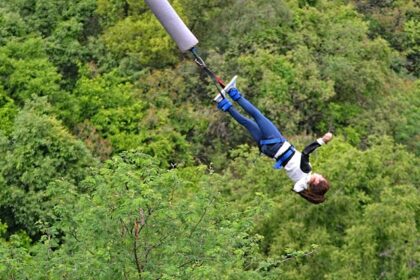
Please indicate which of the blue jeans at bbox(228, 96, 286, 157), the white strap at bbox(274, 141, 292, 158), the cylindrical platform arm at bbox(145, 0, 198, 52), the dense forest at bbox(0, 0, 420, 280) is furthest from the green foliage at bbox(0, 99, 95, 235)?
the cylindrical platform arm at bbox(145, 0, 198, 52)

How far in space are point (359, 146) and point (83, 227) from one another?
42.0 feet

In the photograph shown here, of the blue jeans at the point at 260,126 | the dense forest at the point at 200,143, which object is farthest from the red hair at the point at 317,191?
the dense forest at the point at 200,143

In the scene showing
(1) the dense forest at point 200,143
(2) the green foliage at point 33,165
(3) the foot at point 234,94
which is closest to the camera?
(3) the foot at point 234,94

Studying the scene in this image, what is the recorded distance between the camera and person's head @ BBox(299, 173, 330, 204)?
290 inches

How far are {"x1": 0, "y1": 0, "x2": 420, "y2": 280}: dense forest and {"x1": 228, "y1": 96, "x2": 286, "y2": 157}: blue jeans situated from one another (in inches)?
117

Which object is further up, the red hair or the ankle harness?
the ankle harness

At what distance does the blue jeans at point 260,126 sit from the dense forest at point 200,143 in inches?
117

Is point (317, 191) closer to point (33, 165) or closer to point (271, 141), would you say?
point (271, 141)

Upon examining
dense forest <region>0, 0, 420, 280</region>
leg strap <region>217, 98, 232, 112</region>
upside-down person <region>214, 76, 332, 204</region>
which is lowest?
dense forest <region>0, 0, 420, 280</region>

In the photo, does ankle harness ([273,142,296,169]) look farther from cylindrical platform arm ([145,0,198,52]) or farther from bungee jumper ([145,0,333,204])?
cylindrical platform arm ([145,0,198,52])

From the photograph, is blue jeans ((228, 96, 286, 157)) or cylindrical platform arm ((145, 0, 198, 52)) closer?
cylindrical platform arm ((145, 0, 198, 52))

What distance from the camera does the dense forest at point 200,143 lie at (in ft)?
37.3

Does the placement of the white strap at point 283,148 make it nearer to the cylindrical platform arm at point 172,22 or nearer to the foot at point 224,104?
the foot at point 224,104

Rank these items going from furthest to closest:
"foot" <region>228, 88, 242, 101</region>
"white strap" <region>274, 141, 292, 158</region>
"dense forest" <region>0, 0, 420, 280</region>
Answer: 1. "dense forest" <region>0, 0, 420, 280</region>
2. "white strap" <region>274, 141, 292, 158</region>
3. "foot" <region>228, 88, 242, 101</region>
